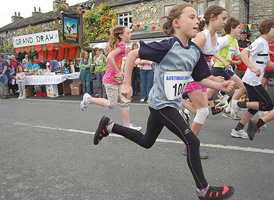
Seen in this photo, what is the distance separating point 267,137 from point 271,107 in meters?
0.58

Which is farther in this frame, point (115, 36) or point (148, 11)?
point (148, 11)

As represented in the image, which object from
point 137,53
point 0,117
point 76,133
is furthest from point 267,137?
point 0,117

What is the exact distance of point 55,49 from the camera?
1359 cm

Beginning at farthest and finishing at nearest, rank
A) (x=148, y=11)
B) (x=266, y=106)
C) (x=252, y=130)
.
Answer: (x=148, y=11), (x=266, y=106), (x=252, y=130)

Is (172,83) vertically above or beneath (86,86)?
above

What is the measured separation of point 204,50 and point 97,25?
25936 millimetres

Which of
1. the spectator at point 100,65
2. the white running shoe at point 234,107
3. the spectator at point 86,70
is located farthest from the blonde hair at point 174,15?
the spectator at point 86,70

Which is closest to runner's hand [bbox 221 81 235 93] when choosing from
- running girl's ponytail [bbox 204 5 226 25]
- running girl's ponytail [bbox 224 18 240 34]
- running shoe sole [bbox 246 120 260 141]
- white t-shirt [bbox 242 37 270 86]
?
running girl's ponytail [bbox 204 5 226 25]

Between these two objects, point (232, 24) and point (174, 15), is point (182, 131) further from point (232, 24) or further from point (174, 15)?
point (232, 24)

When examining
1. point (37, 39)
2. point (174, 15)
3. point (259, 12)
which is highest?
point (259, 12)

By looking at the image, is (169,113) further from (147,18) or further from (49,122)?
(147,18)

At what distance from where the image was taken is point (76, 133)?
198 inches

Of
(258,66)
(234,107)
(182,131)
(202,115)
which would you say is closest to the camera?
(182,131)

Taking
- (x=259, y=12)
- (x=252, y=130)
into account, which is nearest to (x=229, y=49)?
(x=252, y=130)
